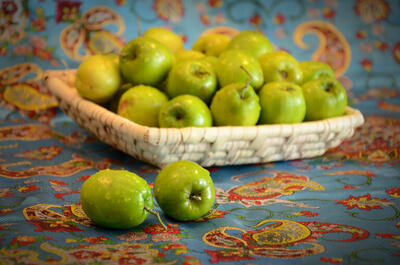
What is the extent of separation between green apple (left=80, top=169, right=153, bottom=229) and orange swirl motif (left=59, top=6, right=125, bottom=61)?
118 cm

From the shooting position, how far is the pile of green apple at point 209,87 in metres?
1.24

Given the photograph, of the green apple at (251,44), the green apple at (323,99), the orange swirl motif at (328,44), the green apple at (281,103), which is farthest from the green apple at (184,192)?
the orange swirl motif at (328,44)

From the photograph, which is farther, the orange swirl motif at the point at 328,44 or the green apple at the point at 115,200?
the orange swirl motif at the point at 328,44

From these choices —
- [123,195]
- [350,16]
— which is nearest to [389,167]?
[123,195]

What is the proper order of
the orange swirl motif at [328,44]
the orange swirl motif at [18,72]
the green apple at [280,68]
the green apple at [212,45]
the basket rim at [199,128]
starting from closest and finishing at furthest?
the basket rim at [199,128], the green apple at [280,68], the green apple at [212,45], the orange swirl motif at [18,72], the orange swirl motif at [328,44]

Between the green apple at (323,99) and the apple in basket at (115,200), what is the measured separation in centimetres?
64

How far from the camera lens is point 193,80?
1.31 meters

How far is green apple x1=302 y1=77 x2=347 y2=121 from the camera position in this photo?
138 centimetres

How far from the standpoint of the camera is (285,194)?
3.72ft

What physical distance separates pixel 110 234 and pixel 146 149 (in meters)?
0.32

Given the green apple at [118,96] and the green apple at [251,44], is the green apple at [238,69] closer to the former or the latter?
the green apple at [251,44]

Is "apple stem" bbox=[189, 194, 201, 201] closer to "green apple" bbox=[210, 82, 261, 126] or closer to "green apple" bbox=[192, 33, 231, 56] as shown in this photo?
"green apple" bbox=[210, 82, 261, 126]

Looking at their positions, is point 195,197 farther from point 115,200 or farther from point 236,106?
point 236,106

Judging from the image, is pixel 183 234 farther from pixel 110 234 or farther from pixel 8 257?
pixel 8 257
